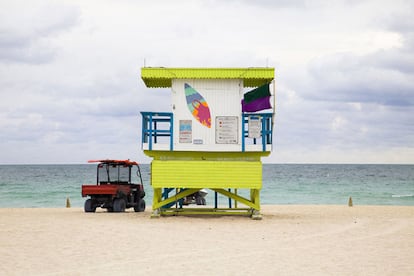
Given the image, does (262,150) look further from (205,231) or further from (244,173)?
(205,231)

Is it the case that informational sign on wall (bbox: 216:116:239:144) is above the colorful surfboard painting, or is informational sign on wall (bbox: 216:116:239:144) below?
→ below

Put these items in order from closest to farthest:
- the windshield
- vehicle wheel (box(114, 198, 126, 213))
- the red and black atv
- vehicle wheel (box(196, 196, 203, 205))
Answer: the red and black atv, vehicle wheel (box(114, 198, 126, 213)), the windshield, vehicle wheel (box(196, 196, 203, 205))

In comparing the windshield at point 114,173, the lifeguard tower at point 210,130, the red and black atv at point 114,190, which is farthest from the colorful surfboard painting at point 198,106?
the windshield at point 114,173

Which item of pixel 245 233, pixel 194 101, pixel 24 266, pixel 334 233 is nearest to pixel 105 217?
pixel 194 101

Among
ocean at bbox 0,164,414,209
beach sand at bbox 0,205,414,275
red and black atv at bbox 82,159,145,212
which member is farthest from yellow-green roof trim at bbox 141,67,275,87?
ocean at bbox 0,164,414,209

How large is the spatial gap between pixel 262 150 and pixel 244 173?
3.44 ft

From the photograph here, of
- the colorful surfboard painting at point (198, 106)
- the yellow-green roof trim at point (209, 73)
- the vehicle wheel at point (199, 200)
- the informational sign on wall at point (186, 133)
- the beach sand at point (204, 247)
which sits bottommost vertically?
the beach sand at point (204, 247)

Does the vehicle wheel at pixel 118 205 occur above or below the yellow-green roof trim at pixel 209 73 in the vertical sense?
below

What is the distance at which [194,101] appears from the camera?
21.5 m

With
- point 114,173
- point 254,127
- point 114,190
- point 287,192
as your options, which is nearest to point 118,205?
point 114,190

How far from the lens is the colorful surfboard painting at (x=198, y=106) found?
2145cm

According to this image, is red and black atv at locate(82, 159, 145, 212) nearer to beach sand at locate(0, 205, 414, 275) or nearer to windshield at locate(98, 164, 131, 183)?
windshield at locate(98, 164, 131, 183)

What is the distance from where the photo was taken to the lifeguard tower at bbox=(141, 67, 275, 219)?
2102cm

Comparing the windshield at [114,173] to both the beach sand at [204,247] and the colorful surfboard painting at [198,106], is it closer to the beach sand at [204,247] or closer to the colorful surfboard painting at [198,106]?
the beach sand at [204,247]
